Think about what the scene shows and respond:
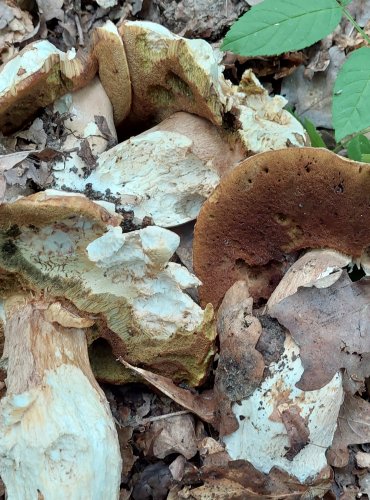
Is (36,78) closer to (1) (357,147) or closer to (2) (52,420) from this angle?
(2) (52,420)

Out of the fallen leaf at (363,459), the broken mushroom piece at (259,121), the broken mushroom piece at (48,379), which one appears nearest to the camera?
the broken mushroom piece at (48,379)

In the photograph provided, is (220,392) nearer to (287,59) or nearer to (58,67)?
(58,67)

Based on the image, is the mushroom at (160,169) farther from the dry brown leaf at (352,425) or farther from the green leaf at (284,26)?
the dry brown leaf at (352,425)

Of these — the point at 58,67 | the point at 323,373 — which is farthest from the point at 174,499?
the point at 58,67

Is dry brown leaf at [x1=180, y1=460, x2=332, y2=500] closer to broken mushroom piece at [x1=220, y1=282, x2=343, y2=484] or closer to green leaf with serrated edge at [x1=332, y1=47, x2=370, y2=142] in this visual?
broken mushroom piece at [x1=220, y1=282, x2=343, y2=484]

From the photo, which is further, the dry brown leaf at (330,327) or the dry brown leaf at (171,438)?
the dry brown leaf at (171,438)

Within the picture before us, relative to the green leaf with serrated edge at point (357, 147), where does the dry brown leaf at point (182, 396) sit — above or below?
below

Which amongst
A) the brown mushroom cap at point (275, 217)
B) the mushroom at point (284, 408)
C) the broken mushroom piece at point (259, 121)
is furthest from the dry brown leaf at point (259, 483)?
the broken mushroom piece at point (259, 121)
